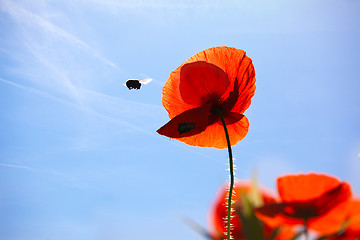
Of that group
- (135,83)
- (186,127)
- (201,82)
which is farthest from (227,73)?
(135,83)

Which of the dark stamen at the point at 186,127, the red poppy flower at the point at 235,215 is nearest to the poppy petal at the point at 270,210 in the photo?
the red poppy flower at the point at 235,215

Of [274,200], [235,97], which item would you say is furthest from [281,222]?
[235,97]

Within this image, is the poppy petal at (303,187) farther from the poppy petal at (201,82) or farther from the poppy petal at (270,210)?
the poppy petal at (201,82)

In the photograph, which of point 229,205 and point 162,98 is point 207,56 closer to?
point 162,98

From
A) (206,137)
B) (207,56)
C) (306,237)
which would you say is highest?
(207,56)

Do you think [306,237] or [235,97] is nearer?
[306,237]

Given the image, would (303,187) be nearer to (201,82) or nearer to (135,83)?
(201,82)

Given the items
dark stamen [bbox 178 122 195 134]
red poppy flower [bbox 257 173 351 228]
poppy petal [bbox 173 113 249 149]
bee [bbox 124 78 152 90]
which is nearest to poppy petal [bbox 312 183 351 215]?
red poppy flower [bbox 257 173 351 228]

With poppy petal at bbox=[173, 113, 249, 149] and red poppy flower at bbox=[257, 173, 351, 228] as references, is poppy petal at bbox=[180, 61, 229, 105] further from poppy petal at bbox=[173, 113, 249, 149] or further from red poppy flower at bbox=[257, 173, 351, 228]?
red poppy flower at bbox=[257, 173, 351, 228]
